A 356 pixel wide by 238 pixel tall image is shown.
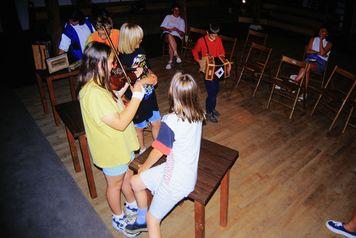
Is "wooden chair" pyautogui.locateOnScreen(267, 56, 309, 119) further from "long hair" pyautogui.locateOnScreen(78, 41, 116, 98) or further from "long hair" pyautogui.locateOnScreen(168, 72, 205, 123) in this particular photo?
"long hair" pyautogui.locateOnScreen(78, 41, 116, 98)

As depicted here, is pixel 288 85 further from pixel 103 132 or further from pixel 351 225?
pixel 103 132

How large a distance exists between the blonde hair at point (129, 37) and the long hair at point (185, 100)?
132 centimetres

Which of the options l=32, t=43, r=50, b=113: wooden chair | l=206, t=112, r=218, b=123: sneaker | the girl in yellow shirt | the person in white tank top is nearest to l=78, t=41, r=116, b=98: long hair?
the girl in yellow shirt

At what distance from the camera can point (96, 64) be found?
Result: 229 centimetres

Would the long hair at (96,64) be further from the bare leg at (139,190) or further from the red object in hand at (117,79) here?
the bare leg at (139,190)

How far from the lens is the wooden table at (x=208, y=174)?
2352mm

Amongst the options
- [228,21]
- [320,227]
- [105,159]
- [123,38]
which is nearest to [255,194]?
[320,227]

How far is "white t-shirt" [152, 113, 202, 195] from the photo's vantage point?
207 centimetres

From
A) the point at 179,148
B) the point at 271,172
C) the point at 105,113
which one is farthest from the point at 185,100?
the point at 271,172

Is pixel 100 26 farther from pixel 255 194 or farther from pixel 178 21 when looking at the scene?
pixel 178 21

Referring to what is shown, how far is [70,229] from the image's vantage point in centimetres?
307

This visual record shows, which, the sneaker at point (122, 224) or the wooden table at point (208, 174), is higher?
the wooden table at point (208, 174)

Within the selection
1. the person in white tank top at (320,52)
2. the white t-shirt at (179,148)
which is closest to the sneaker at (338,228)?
the white t-shirt at (179,148)

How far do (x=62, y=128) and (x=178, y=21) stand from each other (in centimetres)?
402
